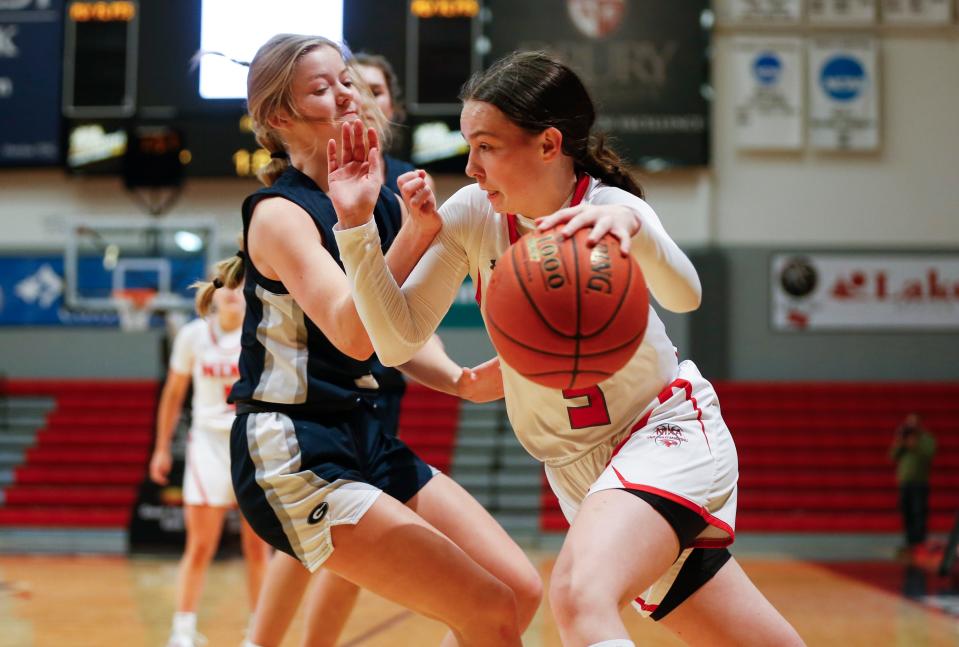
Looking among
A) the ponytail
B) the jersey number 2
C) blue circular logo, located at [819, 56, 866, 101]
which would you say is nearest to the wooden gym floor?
the jersey number 2

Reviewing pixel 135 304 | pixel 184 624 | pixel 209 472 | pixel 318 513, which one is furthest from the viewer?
pixel 135 304

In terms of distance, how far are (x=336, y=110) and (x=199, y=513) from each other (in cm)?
306

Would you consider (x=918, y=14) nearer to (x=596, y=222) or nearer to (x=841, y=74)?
(x=841, y=74)

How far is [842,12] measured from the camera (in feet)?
40.7

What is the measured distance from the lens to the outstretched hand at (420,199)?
216cm

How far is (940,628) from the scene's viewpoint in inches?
216

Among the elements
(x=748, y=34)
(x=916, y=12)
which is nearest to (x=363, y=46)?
(x=748, y=34)

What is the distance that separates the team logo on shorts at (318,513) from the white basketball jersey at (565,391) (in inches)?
18.4

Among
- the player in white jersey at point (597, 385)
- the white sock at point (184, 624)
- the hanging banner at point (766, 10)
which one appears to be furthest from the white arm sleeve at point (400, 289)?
the hanging banner at point (766, 10)

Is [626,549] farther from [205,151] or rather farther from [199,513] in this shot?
[205,151]

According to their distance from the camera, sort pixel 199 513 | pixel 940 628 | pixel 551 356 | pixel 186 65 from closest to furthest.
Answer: pixel 551 356 → pixel 199 513 → pixel 940 628 → pixel 186 65

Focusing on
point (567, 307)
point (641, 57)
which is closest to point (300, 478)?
point (567, 307)

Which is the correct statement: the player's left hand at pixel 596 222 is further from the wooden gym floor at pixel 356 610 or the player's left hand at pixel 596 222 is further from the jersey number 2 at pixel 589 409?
the wooden gym floor at pixel 356 610

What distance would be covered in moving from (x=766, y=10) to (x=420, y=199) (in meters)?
11.5
